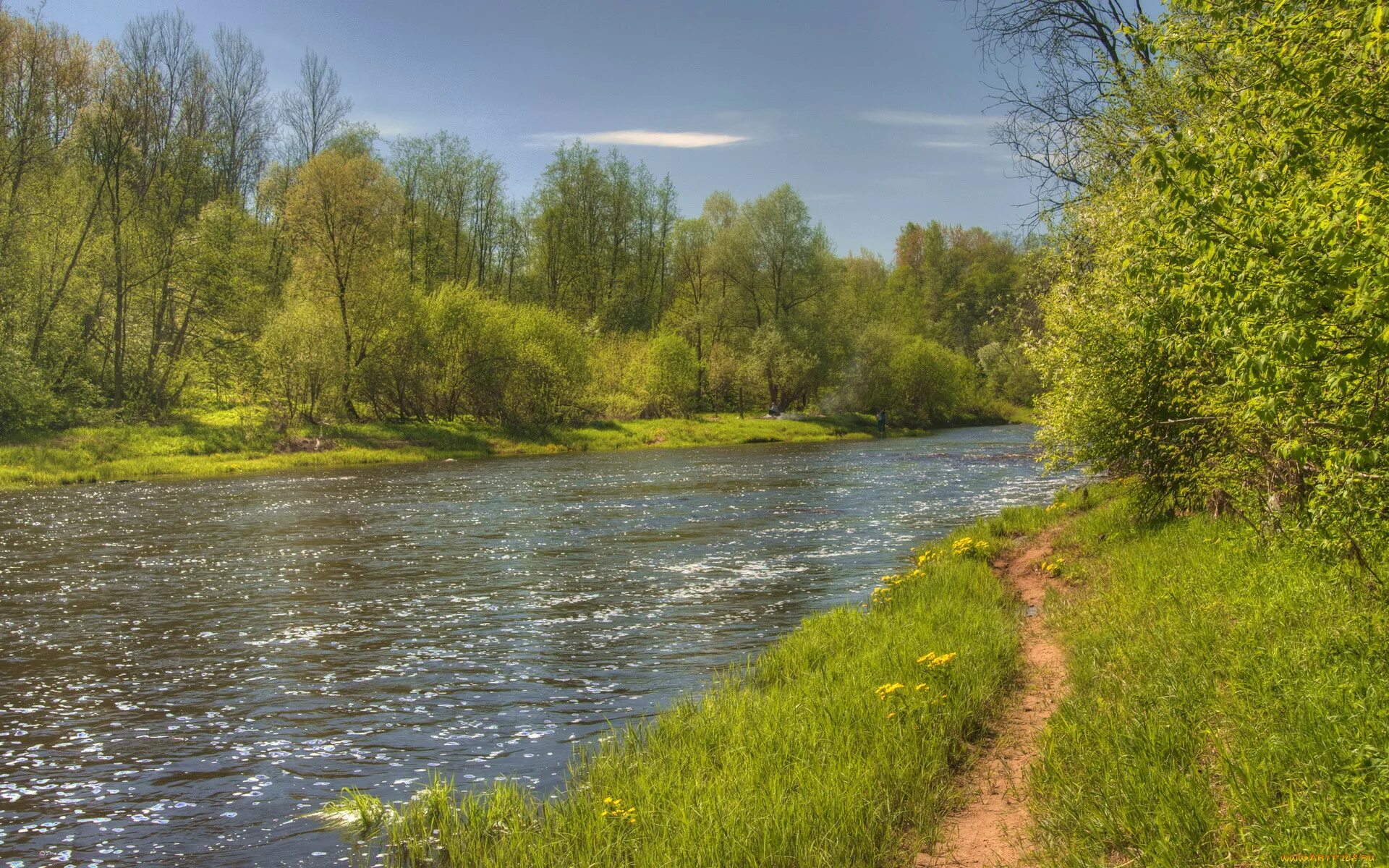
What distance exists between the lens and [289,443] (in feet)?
154

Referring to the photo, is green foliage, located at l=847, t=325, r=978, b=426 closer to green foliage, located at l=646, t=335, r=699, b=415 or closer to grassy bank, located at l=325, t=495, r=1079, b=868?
green foliage, located at l=646, t=335, r=699, b=415

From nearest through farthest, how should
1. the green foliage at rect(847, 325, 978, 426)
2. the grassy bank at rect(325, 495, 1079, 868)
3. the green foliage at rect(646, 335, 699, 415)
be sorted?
the grassy bank at rect(325, 495, 1079, 868) → the green foliage at rect(646, 335, 699, 415) → the green foliage at rect(847, 325, 978, 426)

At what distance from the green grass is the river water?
15.9 ft

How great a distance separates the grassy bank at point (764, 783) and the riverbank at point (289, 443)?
119 feet

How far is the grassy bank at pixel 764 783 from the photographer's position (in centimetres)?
633

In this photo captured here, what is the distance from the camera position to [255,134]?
69.0 meters

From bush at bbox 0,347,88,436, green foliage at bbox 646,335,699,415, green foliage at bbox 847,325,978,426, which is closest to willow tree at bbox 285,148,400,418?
bush at bbox 0,347,88,436

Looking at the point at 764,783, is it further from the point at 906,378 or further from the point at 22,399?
the point at 906,378

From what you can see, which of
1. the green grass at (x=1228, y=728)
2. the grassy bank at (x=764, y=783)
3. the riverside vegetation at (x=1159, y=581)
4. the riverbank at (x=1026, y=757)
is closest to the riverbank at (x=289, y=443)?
the riverside vegetation at (x=1159, y=581)

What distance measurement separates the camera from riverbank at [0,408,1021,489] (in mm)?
38062

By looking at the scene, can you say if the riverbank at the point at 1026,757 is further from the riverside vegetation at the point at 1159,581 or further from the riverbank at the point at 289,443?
the riverbank at the point at 289,443

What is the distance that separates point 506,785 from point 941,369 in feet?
262

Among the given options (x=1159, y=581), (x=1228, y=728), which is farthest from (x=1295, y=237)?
(x=1159, y=581)

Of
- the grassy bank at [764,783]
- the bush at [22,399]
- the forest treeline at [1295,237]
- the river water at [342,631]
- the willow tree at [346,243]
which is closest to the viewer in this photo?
the forest treeline at [1295,237]
